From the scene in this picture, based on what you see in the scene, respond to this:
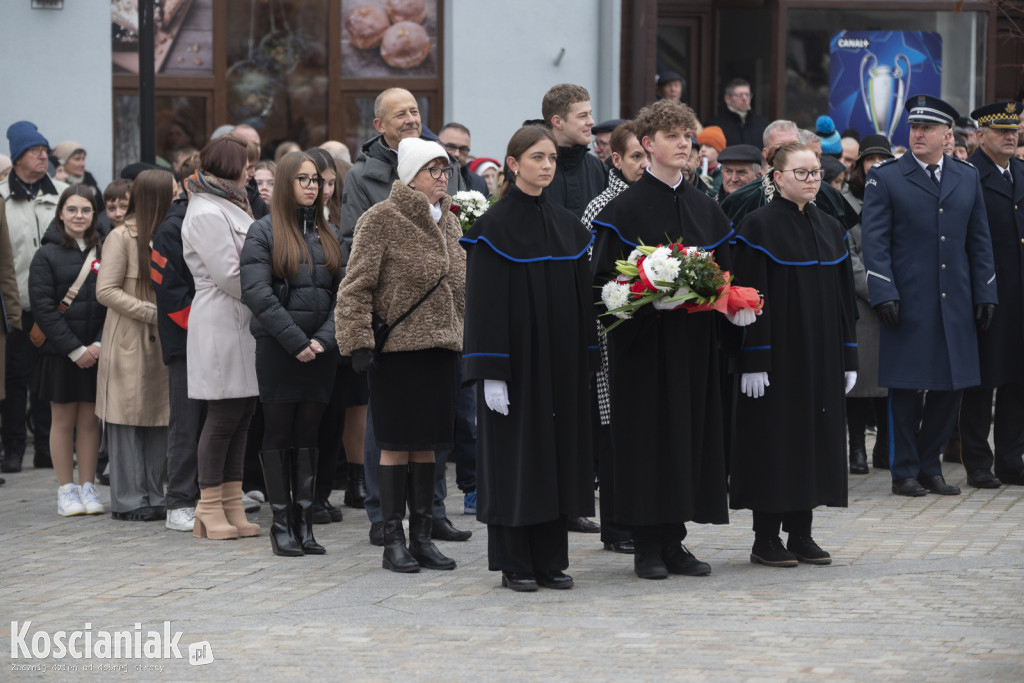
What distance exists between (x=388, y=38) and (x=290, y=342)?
818cm

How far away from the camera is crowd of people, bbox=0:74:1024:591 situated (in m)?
7.41

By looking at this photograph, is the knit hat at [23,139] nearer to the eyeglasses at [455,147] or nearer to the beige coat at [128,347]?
the beige coat at [128,347]

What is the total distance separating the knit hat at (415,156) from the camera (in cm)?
786

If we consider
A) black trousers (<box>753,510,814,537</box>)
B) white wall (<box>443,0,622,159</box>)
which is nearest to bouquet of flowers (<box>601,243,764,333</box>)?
black trousers (<box>753,510,814,537</box>)

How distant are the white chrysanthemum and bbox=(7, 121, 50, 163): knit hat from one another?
21.4 ft

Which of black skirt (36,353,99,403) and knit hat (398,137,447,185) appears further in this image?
black skirt (36,353,99,403)

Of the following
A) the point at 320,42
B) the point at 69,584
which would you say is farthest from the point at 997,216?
the point at 320,42

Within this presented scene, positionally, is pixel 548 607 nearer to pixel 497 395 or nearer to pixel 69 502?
pixel 497 395

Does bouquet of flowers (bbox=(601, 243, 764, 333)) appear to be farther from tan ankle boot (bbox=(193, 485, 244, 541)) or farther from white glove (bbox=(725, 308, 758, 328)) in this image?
tan ankle boot (bbox=(193, 485, 244, 541))

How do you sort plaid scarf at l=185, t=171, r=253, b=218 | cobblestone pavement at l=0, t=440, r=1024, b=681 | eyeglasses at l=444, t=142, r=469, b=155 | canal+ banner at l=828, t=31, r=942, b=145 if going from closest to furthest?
cobblestone pavement at l=0, t=440, r=1024, b=681
plaid scarf at l=185, t=171, r=253, b=218
eyeglasses at l=444, t=142, r=469, b=155
canal+ banner at l=828, t=31, r=942, b=145

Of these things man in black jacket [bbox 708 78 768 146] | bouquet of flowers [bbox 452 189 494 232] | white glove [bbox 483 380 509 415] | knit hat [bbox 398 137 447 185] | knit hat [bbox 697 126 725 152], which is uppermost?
man in black jacket [bbox 708 78 768 146]

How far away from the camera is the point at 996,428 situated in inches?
420

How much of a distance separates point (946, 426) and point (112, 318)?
5.56 meters

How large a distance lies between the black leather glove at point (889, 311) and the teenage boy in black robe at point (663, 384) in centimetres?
275
